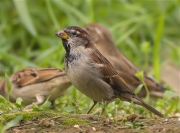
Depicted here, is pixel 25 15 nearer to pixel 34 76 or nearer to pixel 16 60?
pixel 16 60

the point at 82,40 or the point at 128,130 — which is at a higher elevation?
the point at 82,40

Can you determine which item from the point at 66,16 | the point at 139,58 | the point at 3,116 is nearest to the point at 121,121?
the point at 3,116

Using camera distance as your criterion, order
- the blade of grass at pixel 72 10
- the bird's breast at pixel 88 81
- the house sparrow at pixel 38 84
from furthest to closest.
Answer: the blade of grass at pixel 72 10, the house sparrow at pixel 38 84, the bird's breast at pixel 88 81

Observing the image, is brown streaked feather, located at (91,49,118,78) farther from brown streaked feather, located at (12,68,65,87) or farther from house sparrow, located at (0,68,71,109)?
brown streaked feather, located at (12,68,65,87)

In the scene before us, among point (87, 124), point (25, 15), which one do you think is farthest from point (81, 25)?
point (87, 124)

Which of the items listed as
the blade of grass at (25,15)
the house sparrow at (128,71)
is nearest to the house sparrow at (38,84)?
the house sparrow at (128,71)

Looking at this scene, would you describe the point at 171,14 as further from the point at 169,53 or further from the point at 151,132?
the point at 151,132

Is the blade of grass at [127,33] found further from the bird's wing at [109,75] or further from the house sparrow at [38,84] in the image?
the bird's wing at [109,75]
